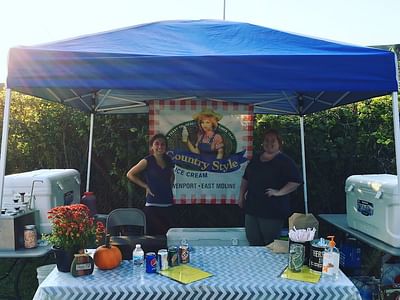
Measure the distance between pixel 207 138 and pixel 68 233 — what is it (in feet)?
8.02

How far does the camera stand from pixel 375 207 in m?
3.00

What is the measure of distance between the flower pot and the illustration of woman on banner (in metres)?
2.37

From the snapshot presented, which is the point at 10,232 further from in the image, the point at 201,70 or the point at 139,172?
the point at 201,70

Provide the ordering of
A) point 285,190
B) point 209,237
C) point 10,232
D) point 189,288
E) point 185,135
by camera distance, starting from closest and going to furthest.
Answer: point 189,288 → point 10,232 → point 285,190 → point 209,237 → point 185,135

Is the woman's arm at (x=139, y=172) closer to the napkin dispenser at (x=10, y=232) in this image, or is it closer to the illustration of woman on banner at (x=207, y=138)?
the illustration of woman on banner at (x=207, y=138)

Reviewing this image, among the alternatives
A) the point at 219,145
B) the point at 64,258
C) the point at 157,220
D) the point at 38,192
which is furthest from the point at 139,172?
the point at 64,258

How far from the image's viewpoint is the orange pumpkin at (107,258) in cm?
209

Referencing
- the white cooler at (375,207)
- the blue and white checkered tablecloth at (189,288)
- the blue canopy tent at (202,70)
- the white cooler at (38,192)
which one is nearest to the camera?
the blue and white checkered tablecloth at (189,288)

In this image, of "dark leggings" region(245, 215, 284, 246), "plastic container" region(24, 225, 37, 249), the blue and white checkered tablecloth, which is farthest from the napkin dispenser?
"dark leggings" region(245, 215, 284, 246)

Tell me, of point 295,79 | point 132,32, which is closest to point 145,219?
point 132,32

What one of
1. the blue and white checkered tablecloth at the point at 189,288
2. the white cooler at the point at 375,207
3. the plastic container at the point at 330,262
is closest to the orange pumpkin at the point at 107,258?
the blue and white checkered tablecloth at the point at 189,288

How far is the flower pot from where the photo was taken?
206 cm

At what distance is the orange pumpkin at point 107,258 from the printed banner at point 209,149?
7.09 ft

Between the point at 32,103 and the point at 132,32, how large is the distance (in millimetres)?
2442
